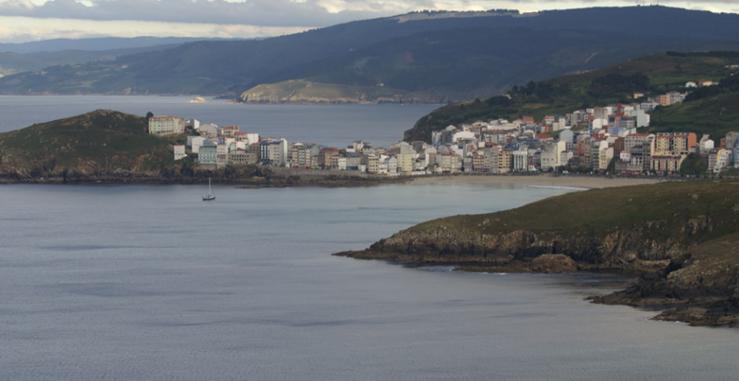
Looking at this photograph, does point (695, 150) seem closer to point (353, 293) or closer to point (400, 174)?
point (400, 174)

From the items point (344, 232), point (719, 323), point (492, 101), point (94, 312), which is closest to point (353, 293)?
point (94, 312)

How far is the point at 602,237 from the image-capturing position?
53.9 metres

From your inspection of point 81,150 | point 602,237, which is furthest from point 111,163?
point 602,237

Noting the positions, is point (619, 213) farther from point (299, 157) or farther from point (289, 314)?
point (299, 157)

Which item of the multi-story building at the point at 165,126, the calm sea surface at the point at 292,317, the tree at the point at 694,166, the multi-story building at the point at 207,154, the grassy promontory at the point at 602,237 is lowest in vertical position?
the calm sea surface at the point at 292,317

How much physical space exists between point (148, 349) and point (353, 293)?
950cm

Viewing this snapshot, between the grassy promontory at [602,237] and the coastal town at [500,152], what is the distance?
37.5 meters

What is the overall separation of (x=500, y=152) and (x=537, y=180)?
9.16 meters

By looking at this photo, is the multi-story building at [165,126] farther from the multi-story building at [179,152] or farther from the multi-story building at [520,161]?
the multi-story building at [520,161]

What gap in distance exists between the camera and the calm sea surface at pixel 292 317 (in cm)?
3906

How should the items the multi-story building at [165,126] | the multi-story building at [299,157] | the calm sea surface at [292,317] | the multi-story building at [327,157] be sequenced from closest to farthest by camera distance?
the calm sea surface at [292,317] → the multi-story building at [327,157] → the multi-story building at [299,157] → the multi-story building at [165,126]

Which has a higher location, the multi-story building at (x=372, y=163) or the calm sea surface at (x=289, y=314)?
the multi-story building at (x=372, y=163)

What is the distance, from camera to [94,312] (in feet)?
155

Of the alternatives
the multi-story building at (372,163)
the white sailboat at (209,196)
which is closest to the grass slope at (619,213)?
the white sailboat at (209,196)
